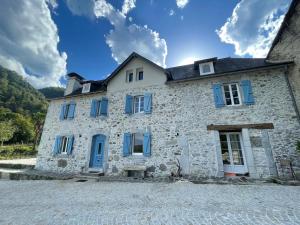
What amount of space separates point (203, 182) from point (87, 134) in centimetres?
765

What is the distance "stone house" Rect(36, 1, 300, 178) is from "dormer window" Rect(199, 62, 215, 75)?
56 millimetres

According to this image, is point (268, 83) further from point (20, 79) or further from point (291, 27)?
point (20, 79)

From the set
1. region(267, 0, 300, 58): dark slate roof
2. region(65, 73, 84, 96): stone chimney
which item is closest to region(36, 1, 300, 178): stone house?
region(267, 0, 300, 58): dark slate roof

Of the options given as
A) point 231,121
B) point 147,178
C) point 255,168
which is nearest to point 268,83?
point 231,121

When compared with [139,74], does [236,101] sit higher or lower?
lower

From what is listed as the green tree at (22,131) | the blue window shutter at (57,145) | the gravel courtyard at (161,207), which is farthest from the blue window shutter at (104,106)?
the green tree at (22,131)

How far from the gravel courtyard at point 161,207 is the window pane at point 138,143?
338 centimetres

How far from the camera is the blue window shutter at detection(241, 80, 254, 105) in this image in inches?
287

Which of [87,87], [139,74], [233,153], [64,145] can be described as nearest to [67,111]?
[87,87]

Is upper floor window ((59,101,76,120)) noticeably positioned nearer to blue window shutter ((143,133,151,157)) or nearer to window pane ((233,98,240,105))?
blue window shutter ((143,133,151,157))

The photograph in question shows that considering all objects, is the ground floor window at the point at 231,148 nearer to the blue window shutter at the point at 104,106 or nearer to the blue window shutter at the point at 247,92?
the blue window shutter at the point at 247,92

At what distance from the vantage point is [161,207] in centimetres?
390

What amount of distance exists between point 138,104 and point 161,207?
21.7 feet

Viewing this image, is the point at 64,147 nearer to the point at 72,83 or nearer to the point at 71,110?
the point at 71,110
